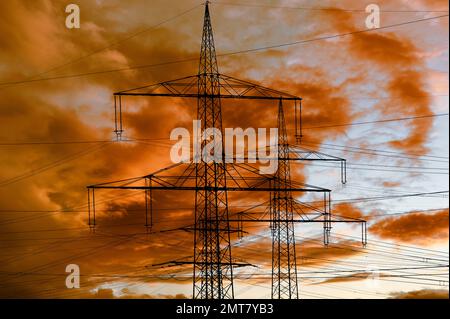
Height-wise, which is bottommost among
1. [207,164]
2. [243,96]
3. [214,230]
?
[214,230]

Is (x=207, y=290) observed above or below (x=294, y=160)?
below
